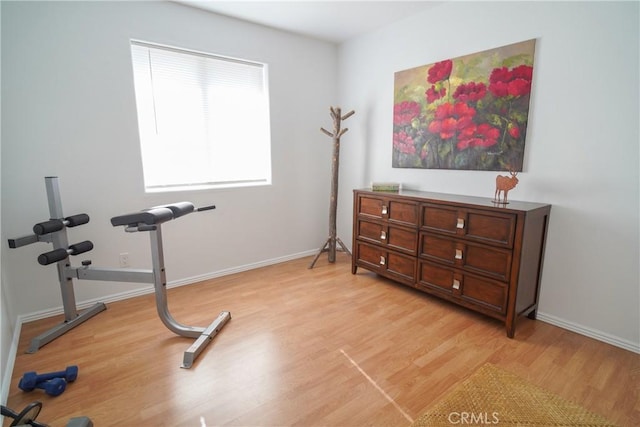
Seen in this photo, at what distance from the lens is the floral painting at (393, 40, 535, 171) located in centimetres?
234

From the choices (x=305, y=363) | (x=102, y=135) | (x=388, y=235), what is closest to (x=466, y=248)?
(x=388, y=235)

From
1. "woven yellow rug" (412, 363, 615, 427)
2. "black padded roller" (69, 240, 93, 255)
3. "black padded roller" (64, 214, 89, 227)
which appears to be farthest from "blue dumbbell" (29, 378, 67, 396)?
"woven yellow rug" (412, 363, 615, 427)

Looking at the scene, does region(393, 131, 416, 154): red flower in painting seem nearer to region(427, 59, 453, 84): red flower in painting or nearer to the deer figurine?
region(427, 59, 453, 84): red flower in painting

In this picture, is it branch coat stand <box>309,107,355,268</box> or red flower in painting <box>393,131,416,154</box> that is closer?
red flower in painting <box>393,131,416,154</box>

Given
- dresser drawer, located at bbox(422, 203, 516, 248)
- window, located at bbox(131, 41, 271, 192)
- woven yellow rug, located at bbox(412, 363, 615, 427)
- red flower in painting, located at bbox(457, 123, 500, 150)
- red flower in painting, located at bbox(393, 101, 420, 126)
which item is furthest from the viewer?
red flower in painting, located at bbox(393, 101, 420, 126)

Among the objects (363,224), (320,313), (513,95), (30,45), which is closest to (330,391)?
(320,313)

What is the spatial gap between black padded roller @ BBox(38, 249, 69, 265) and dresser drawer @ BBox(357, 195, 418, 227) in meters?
2.35

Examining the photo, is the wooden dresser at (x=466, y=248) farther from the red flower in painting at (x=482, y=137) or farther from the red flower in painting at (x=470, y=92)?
the red flower in painting at (x=470, y=92)

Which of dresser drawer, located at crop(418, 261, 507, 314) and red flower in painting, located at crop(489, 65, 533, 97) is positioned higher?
red flower in painting, located at crop(489, 65, 533, 97)

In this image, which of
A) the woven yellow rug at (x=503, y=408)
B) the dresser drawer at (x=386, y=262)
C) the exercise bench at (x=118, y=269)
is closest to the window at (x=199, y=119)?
the exercise bench at (x=118, y=269)

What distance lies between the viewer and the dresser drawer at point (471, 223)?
2104 millimetres

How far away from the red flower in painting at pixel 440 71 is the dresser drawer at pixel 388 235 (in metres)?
1.36

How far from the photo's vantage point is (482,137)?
2.55m

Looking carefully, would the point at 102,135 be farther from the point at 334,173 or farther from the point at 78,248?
the point at 334,173
